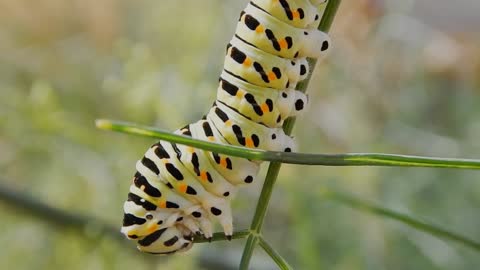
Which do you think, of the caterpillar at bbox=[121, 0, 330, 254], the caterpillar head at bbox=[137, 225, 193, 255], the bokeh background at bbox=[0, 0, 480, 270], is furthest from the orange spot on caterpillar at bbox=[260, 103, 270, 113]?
the bokeh background at bbox=[0, 0, 480, 270]

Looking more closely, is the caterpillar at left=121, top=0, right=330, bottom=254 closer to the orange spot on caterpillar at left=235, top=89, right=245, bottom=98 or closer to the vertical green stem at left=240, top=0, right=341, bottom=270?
the orange spot on caterpillar at left=235, top=89, right=245, bottom=98

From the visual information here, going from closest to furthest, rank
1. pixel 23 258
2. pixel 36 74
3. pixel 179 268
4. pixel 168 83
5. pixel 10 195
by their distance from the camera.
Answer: pixel 179 268 → pixel 10 195 → pixel 168 83 → pixel 23 258 → pixel 36 74

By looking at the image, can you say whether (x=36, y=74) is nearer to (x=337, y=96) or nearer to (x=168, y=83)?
(x=168, y=83)

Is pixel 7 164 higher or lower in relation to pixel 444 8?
lower

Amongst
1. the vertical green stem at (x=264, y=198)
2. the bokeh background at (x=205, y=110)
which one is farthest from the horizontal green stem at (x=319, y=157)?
the bokeh background at (x=205, y=110)

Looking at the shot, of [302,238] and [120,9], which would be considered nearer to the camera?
[302,238]

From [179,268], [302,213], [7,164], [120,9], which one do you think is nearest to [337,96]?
[120,9]

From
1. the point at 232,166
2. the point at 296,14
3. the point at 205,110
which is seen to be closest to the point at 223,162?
the point at 232,166

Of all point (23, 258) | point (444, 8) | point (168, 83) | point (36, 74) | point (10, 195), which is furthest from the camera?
point (444, 8)

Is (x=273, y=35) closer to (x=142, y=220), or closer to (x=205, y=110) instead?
(x=142, y=220)
